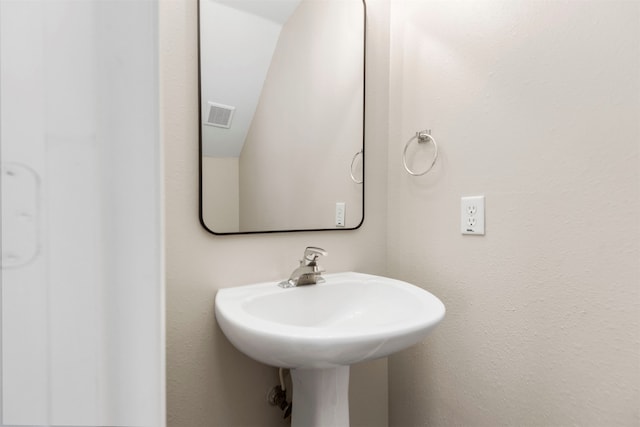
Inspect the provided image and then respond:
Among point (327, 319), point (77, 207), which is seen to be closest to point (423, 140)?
point (327, 319)

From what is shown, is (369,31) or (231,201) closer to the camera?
(231,201)

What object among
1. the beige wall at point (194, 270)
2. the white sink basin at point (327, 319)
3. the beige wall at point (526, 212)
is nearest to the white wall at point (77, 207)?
the white sink basin at point (327, 319)

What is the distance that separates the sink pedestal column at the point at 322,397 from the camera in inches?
33.3

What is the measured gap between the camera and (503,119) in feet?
2.90

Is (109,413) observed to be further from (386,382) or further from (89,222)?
(386,382)

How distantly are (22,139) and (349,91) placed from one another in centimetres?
109

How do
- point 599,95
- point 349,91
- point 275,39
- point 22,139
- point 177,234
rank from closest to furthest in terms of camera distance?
point 22,139, point 599,95, point 177,234, point 275,39, point 349,91

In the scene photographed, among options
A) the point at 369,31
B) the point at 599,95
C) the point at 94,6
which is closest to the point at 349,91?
the point at 369,31

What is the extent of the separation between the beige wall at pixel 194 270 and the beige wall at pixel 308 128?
0.11 metres

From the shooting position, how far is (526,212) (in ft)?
2.73

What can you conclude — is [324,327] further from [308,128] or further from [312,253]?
[308,128]

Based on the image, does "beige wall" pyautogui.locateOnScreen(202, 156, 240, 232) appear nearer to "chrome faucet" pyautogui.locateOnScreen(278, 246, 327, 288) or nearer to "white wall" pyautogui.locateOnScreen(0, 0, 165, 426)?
"chrome faucet" pyautogui.locateOnScreen(278, 246, 327, 288)

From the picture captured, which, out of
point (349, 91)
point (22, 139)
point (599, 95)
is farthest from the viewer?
point (349, 91)

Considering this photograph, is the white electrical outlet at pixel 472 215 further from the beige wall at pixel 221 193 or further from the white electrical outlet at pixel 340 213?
the beige wall at pixel 221 193
